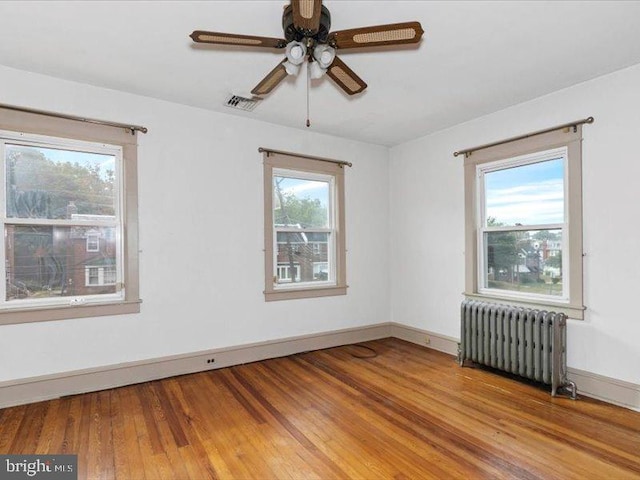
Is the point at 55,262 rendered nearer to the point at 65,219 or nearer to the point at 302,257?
the point at 65,219

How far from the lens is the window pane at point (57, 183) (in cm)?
295

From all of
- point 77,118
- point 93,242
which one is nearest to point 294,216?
point 93,242

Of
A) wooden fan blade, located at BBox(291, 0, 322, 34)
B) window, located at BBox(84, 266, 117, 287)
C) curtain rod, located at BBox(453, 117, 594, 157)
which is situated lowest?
window, located at BBox(84, 266, 117, 287)

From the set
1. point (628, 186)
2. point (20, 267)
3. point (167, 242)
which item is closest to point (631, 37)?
point (628, 186)

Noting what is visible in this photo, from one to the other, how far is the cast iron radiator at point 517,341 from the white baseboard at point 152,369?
1.58 metres

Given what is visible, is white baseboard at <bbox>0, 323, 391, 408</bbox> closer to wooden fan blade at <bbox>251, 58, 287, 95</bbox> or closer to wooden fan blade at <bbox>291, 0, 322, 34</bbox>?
wooden fan blade at <bbox>251, 58, 287, 95</bbox>

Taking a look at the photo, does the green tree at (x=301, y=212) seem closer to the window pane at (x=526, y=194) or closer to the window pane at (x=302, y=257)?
the window pane at (x=302, y=257)

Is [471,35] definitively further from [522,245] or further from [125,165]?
[125,165]

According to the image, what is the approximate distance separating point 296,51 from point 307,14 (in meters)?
0.28

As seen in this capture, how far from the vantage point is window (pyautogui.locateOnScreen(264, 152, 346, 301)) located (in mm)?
4184

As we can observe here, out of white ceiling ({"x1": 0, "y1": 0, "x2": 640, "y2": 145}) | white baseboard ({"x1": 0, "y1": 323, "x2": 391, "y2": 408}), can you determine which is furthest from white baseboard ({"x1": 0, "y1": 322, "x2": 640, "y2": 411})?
white ceiling ({"x1": 0, "y1": 0, "x2": 640, "y2": 145})

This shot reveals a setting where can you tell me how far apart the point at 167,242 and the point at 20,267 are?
118 centimetres

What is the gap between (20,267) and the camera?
2959mm

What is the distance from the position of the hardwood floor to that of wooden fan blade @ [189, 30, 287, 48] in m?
→ 2.46
